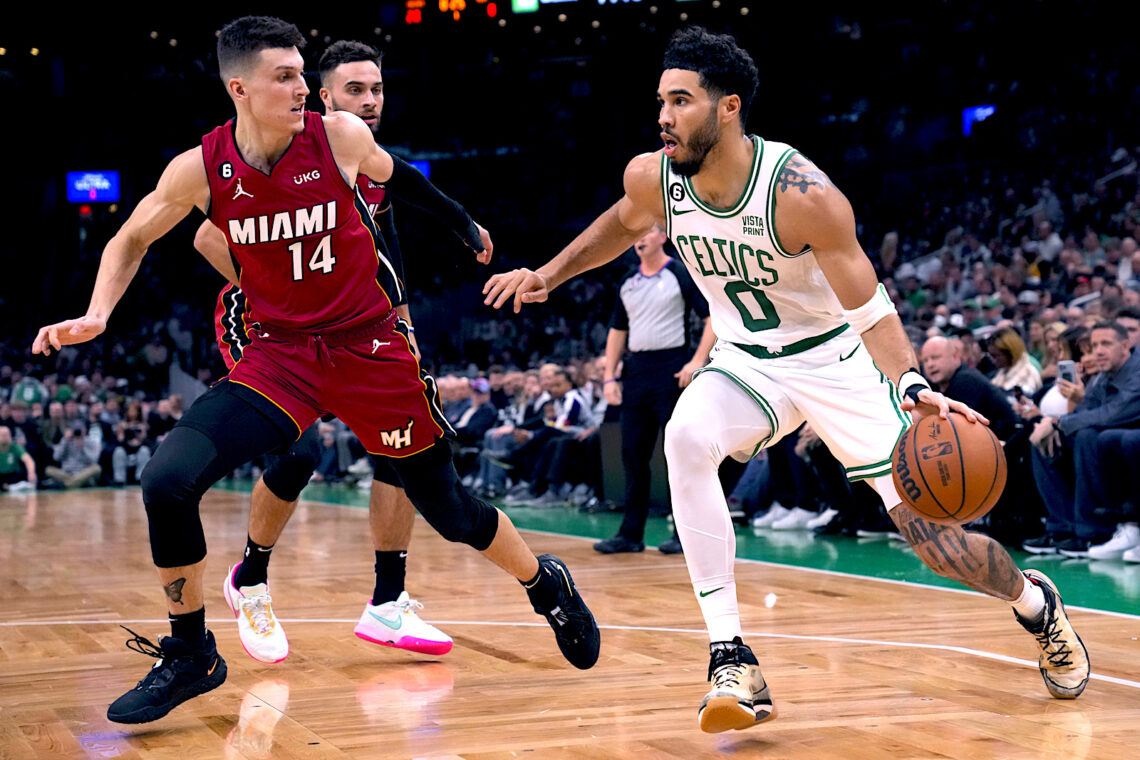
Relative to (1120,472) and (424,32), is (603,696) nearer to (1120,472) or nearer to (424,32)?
(1120,472)

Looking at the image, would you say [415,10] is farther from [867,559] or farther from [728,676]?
[728,676]

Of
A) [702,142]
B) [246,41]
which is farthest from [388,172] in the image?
[702,142]

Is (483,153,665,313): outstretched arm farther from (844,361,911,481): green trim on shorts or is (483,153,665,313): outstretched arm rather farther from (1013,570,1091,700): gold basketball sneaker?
(1013,570,1091,700): gold basketball sneaker

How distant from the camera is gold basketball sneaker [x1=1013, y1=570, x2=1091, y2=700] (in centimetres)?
370

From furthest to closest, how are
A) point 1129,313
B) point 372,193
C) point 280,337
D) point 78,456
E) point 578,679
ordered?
point 78,456, point 1129,313, point 372,193, point 578,679, point 280,337

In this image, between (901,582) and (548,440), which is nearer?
(901,582)

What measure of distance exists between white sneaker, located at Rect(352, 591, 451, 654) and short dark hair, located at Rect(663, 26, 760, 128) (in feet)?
7.28

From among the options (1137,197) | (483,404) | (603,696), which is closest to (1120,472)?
(603,696)

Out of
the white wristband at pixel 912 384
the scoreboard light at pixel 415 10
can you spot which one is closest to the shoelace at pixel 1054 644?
the white wristband at pixel 912 384

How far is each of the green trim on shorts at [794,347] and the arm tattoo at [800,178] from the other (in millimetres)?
490

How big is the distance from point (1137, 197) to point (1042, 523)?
8.73 metres

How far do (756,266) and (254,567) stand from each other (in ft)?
7.20

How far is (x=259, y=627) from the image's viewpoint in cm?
446

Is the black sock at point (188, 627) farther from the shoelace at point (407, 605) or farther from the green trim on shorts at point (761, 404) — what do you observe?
the green trim on shorts at point (761, 404)
